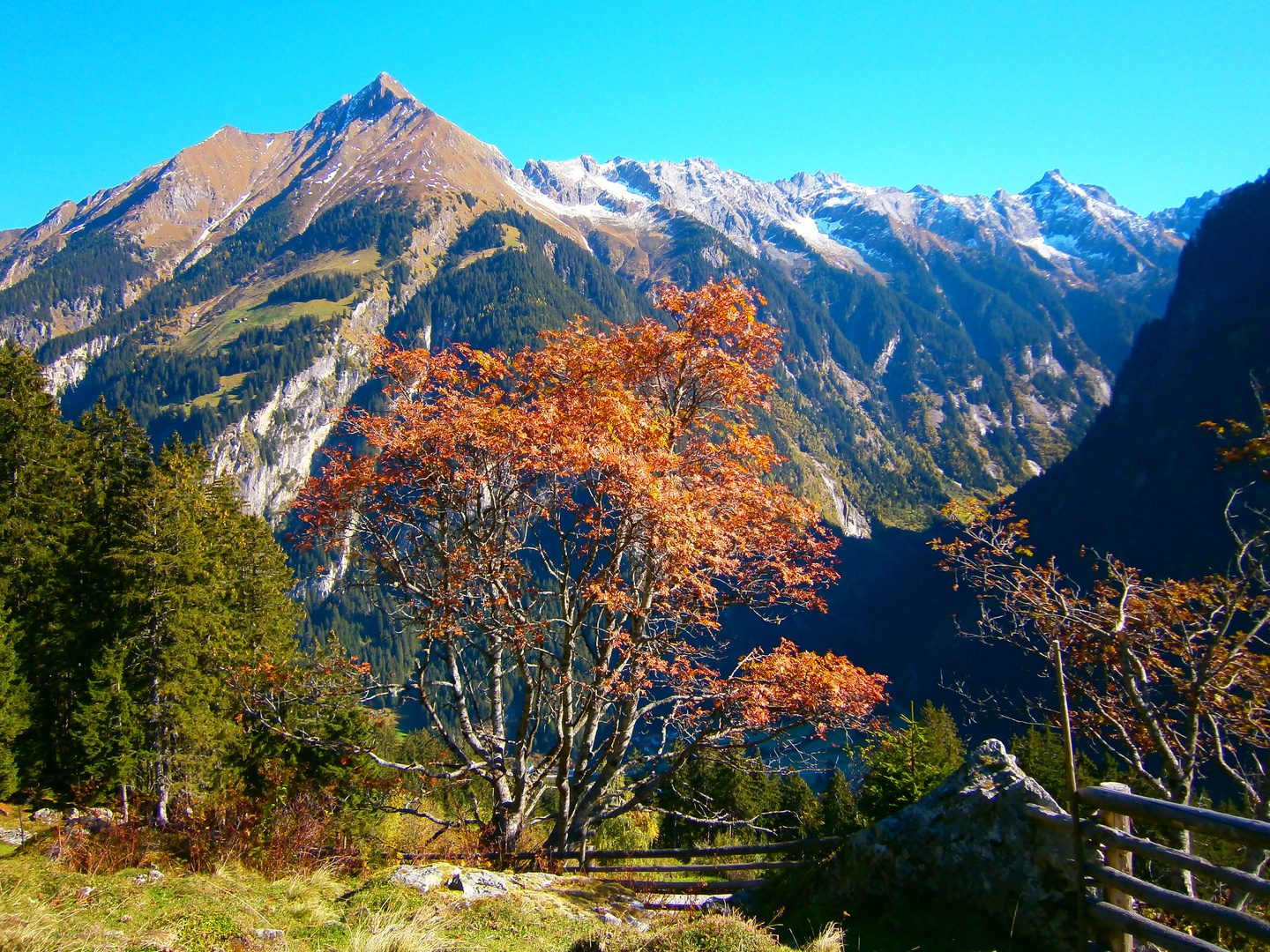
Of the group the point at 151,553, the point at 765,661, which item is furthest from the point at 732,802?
the point at 151,553

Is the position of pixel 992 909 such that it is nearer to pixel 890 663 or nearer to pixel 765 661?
pixel 765 661

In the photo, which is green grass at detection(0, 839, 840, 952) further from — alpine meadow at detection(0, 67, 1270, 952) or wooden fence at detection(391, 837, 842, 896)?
wooden fence at detection(391, 837, 842, 896)

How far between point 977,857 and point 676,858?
6.24m

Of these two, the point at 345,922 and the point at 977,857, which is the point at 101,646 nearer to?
the point at 345,922

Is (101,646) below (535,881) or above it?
above

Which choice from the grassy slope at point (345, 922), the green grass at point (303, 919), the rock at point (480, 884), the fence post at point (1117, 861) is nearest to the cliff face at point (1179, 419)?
the fence post at point (1117, 861)

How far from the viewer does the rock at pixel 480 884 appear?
7.90m

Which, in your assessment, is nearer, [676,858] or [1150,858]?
[1150,858]

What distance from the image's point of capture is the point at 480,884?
8.25m

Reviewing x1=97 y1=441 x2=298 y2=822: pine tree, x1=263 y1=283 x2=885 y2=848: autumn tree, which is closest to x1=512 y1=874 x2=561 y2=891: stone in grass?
x1=263 y1=283 x2=885 y2=848: autumn tree

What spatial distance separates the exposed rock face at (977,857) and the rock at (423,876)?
483 centimetres

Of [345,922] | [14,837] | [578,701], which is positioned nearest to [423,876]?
[345,922]

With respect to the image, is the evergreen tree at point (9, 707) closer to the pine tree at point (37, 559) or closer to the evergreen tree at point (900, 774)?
the pine tree at point (37, 559)

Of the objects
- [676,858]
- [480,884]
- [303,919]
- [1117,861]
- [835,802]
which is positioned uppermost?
[1117,861]
